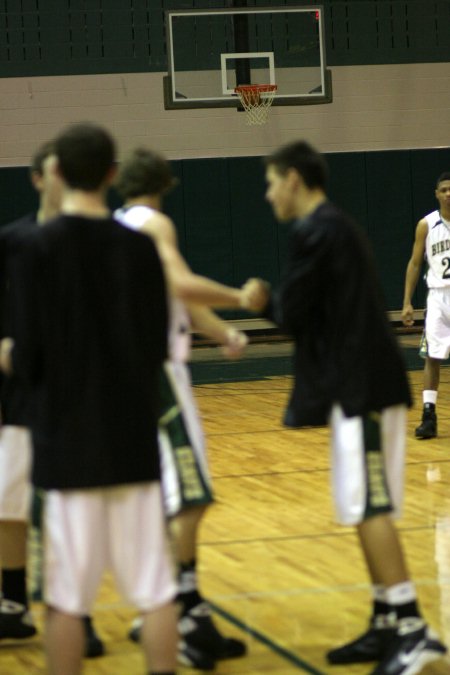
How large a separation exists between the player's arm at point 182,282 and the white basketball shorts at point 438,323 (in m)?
5.14

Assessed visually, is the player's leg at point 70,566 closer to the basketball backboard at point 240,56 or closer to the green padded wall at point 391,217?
the basketball backboard at point 240,56

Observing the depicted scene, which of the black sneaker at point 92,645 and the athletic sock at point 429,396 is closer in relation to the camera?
the black sneaker at point 92,645

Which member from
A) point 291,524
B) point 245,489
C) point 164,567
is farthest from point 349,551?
point 164,567

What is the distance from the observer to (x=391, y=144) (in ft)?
59.2

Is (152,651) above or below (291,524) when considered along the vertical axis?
above

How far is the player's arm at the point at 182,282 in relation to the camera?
4156mm

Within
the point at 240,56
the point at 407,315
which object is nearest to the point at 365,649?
the point at 407,315

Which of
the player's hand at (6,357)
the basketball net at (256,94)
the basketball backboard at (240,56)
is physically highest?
the basketball backboard at (240,56)

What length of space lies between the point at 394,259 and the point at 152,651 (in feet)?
50.5

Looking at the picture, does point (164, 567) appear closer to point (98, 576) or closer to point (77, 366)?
point (98, 576)

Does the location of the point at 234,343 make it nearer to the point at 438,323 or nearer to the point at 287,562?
the point at 287,562

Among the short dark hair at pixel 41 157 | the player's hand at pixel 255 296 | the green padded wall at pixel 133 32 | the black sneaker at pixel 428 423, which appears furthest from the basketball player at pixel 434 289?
the green padded wall at pixel 133 32

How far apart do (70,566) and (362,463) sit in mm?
1235

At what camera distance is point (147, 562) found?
3.24m
